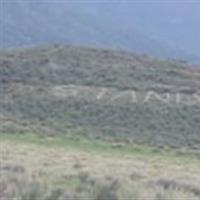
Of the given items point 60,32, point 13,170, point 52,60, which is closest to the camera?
point 13,170

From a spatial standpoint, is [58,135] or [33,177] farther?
[58,135]

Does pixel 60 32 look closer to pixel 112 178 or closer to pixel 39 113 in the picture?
pixel 39 113

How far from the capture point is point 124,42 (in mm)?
182500

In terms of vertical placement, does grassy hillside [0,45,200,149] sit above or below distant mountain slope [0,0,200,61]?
below

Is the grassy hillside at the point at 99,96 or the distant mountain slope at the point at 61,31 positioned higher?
the distant mountain slope at the point at 61,31

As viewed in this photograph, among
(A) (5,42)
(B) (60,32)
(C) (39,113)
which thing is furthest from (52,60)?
(B) (60,32)

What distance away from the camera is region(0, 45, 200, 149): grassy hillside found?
1529 inches

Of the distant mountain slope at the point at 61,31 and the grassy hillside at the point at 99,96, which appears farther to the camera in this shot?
the distant mountain slope at the point at 61,31

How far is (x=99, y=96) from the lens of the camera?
44.8 m

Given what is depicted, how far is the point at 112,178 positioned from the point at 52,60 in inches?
1447

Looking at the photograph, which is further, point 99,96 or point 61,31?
point 61,31

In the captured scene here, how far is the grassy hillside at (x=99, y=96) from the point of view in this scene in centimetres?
3884

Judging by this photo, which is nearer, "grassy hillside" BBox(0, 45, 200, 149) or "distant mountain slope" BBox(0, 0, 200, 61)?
"grassy hillside" BBox(0, 45, 200, 149)

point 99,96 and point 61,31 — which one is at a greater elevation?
point 61,31
